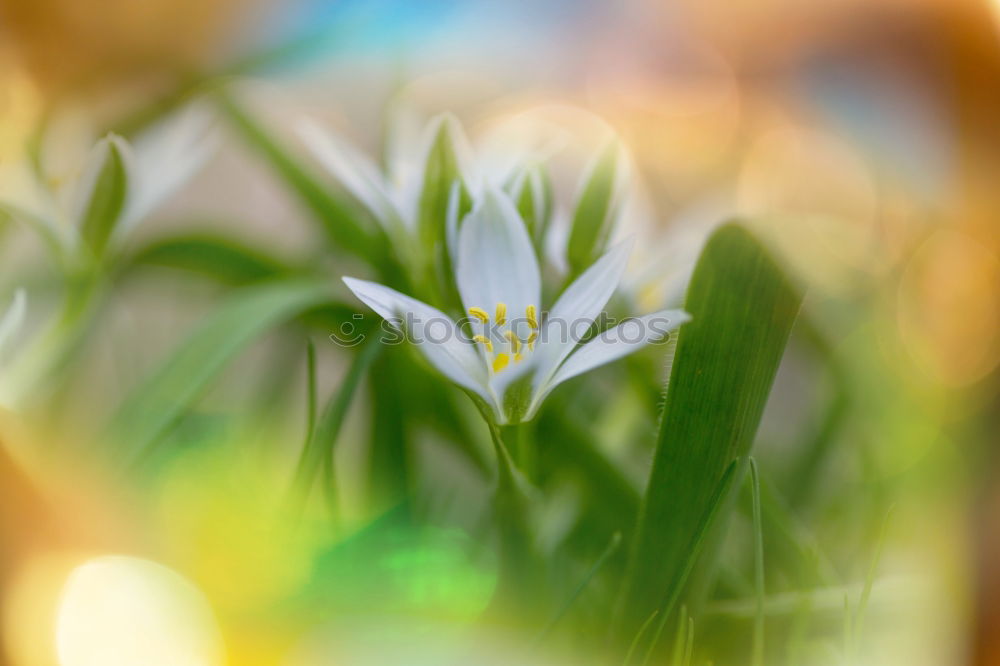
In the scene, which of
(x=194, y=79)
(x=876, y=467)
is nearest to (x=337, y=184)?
(x=194, y=79)

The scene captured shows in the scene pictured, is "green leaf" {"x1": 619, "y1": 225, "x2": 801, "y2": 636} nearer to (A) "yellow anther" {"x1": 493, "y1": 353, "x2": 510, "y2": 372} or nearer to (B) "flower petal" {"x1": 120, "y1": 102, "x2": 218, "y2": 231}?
(A) "yellow anther" {"x1": 493, "y1": 353, "x2": 510, "y2": 372}

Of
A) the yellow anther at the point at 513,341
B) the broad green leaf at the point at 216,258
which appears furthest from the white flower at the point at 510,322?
the broad green leaf at the point at 216,258

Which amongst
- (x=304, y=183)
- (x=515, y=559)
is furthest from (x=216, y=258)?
(x=515, y=559)

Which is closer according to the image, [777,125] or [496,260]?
[496,260]

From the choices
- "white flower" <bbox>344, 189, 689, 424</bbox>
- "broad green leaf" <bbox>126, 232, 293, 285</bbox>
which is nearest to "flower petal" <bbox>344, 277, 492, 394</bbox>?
"white flower" <bbox>344, 189, 689, 424</bbox>

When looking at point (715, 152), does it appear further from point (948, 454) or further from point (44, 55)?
point (44, 55)

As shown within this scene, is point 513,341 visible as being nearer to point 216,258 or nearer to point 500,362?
point 500,362
